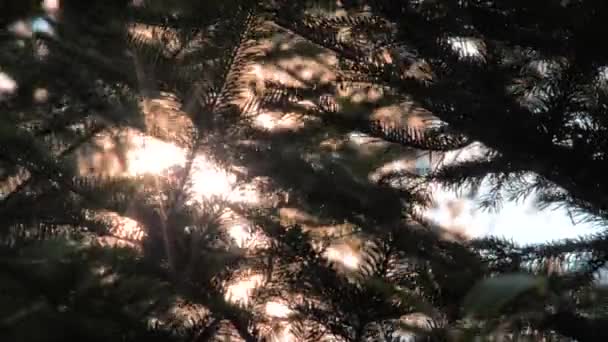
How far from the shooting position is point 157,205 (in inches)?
33.1

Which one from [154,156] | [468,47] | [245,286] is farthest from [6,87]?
[468,47]

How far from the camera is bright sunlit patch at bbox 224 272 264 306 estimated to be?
2.79 ft

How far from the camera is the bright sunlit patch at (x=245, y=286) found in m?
0.85

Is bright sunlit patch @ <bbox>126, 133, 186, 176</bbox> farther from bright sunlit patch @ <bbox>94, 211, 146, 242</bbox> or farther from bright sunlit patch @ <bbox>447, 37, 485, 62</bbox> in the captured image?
bright sunlit patch @ <bbox>447, 37, 485, 62</bbox>

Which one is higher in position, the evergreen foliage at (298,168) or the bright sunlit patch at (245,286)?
the evergreen foliage at (298,168)

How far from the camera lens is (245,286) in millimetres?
948

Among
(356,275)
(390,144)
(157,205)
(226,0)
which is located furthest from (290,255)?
(390,144)

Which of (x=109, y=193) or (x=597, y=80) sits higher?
(x=597, y=80)

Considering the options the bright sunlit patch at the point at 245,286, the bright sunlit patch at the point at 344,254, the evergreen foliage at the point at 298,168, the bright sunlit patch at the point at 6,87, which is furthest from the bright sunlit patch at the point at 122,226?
the bright sunlit patch at the point at 6,87

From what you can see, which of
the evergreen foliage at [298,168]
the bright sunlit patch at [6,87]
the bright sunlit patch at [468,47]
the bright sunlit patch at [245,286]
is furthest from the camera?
the bright sunlit patch at [6,87]

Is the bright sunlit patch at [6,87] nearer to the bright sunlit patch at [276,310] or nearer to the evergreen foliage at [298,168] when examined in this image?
the evergreen foliage at [298,168]

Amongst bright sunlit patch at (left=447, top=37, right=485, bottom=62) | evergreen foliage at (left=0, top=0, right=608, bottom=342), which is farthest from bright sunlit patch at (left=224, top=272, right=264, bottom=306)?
bright sunlit patch at (left=447, top=37, right=485, bottom=62)

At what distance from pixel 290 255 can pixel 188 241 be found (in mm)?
136

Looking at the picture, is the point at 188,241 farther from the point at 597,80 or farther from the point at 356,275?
the point at 597,80
